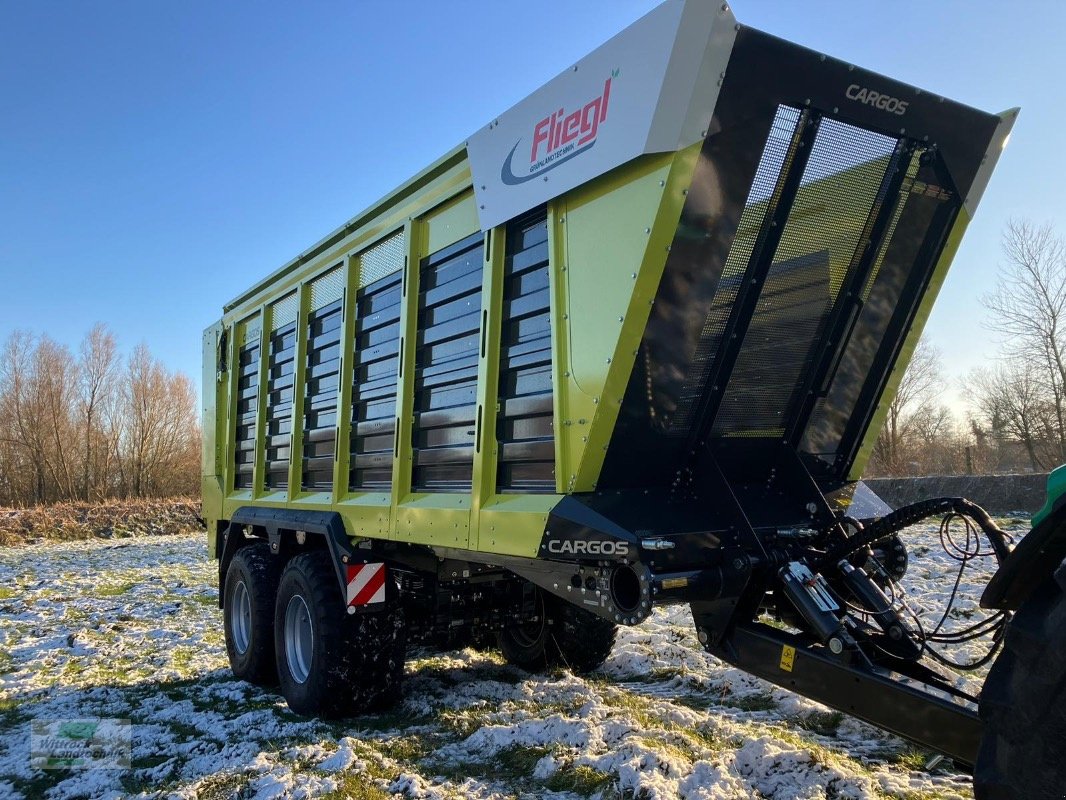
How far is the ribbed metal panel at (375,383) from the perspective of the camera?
4.54 metres

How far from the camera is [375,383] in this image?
474 cm

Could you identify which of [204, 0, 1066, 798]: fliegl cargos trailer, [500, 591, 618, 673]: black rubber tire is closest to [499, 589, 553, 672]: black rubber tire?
[500, 591, 618, 673]: black rubber tire

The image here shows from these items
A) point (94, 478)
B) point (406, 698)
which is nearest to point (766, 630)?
point (406, 698)

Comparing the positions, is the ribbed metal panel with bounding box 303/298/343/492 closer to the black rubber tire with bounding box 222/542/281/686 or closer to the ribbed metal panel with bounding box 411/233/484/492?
the black rubber tire with bounding box 222/542/281/686

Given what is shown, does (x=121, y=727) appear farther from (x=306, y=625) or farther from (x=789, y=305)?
(x=789, y=305)

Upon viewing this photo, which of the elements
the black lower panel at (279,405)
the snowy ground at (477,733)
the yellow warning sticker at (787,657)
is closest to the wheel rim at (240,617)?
the snowy ground at (477,733)

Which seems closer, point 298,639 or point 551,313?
point 551,313

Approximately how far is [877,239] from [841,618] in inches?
62.7

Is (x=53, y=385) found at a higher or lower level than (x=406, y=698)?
higher

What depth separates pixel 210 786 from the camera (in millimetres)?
3668

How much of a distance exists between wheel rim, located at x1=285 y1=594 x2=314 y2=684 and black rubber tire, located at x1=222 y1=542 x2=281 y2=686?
52 centimetres

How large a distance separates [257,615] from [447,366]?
112 inches

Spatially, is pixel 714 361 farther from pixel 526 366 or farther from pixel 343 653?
pixel 343 653

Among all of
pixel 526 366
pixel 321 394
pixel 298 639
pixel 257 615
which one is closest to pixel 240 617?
pixel 257 615
